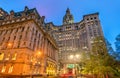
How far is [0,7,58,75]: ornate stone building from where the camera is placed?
29.9 m

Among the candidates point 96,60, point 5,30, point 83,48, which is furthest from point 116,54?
point 83,48

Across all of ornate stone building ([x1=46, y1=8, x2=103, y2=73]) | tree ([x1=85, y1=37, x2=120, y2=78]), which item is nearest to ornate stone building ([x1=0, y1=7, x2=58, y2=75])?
tree ([x1=85, y1=37, x2=120, y2=78])

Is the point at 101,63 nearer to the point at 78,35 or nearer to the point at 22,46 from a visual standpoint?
the point at 22,46

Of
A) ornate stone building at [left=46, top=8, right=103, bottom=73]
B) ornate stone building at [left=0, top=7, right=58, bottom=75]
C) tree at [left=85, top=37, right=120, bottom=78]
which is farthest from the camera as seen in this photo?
ornate stone building at [left=46, top=8, right=103, bottom=73]

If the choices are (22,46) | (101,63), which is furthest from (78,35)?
(101,63)

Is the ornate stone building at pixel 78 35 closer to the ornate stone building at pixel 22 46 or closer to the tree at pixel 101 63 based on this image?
the ornate stone building at pixel 22 46

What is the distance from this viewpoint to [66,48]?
10788 cm

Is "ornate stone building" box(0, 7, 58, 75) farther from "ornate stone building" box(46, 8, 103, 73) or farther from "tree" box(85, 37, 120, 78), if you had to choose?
"ornate stone building" box(46, 8, 103, 73)

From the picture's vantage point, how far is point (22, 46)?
1252 inches

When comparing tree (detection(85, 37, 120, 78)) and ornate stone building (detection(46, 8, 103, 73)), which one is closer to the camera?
tree (detection(85, 37, 120, 78))

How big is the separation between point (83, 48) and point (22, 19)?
238 ft

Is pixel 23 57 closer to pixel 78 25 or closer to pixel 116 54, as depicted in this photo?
pixel 116 54

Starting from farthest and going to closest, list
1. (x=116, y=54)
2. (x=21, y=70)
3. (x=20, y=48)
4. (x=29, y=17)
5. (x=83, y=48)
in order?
(x=83, y=48), (x=29, y=17), (x=20, y=48), (x=21, y=70), (x=116, y=54)

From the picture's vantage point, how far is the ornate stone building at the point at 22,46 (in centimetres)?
2993
